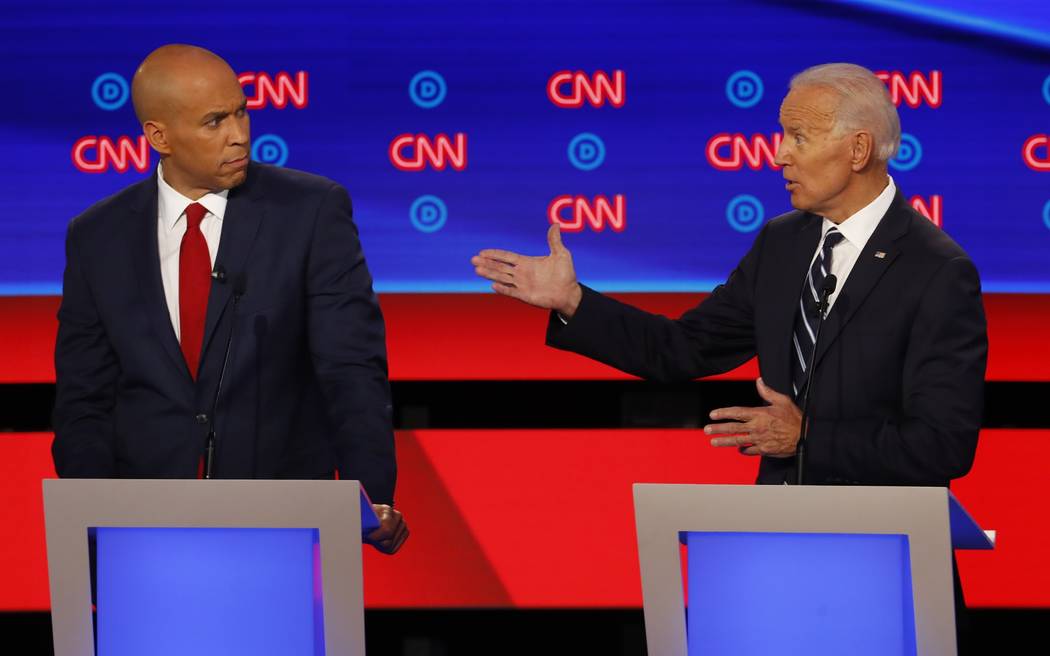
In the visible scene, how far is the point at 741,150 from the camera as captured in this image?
365 centimetres

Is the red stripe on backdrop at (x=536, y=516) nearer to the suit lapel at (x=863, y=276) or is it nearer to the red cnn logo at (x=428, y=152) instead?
the red cnn logo at (x=428, y=152)

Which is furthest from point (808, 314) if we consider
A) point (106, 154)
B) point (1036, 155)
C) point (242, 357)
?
point (106, 154)

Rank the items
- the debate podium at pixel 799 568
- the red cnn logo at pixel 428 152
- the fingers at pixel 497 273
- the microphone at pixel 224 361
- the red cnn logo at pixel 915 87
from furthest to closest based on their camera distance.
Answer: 1. the red cnn logo at pixel 428 152
2. the red cnn logo at pixel 915 87
3. the fingers at pixel 497 273
4. the microphone at pixel 224 361
5. the debate podium at pixel 799 568

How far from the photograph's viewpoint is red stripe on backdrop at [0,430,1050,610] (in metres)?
3.75

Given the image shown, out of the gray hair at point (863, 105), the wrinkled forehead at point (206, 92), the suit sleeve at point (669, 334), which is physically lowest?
the suit sleeve at point (669, 334)

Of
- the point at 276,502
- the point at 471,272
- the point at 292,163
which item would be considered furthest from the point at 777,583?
the point at 292,163

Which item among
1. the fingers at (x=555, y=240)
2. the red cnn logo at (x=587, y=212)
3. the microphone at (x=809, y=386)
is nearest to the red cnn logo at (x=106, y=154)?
the red cnn logo at (x=587, y=212)

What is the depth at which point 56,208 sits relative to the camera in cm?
366

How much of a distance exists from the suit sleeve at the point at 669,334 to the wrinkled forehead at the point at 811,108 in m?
0.27

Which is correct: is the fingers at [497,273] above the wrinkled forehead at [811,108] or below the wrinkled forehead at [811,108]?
below

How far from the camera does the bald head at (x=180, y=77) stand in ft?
8.67

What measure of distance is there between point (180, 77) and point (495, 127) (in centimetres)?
118

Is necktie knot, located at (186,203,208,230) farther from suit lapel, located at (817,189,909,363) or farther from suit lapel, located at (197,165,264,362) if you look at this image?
suit lapel, located at (817,189,909,363)

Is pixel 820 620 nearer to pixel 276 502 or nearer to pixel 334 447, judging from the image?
pixel 276 502
